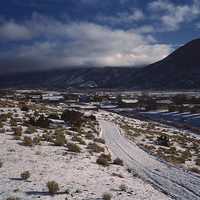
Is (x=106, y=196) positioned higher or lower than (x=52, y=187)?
lower

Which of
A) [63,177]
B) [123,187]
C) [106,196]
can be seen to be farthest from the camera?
[63,177]

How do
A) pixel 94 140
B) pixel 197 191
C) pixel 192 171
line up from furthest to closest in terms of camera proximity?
pixel 94 140
pixel 192 171
pixel 197 191

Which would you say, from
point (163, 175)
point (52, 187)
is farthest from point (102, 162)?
point (52, 187)

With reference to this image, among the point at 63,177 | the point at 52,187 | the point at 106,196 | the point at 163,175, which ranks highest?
the point at 52,187

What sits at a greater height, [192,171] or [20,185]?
[20,185]

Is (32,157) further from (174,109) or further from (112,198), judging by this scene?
(174,109)

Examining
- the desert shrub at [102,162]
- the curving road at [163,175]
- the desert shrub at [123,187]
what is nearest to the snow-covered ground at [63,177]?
the desert shrub at [123,187]

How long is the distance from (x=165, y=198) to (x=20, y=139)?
13600mm

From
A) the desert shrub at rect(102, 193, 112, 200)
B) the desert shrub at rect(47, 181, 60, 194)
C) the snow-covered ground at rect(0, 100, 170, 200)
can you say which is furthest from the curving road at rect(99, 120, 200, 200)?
the desert shrub at rect(47, 181, 60, 194)

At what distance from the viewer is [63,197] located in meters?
13.0

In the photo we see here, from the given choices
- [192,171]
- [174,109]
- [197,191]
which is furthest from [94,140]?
[174,109]

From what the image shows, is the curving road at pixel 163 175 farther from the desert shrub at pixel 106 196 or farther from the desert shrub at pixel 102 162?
the desert shrub at pixel 106 196

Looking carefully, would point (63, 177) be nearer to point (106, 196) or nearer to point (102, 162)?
point (106, 196)

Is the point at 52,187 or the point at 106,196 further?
the point at 52,187
